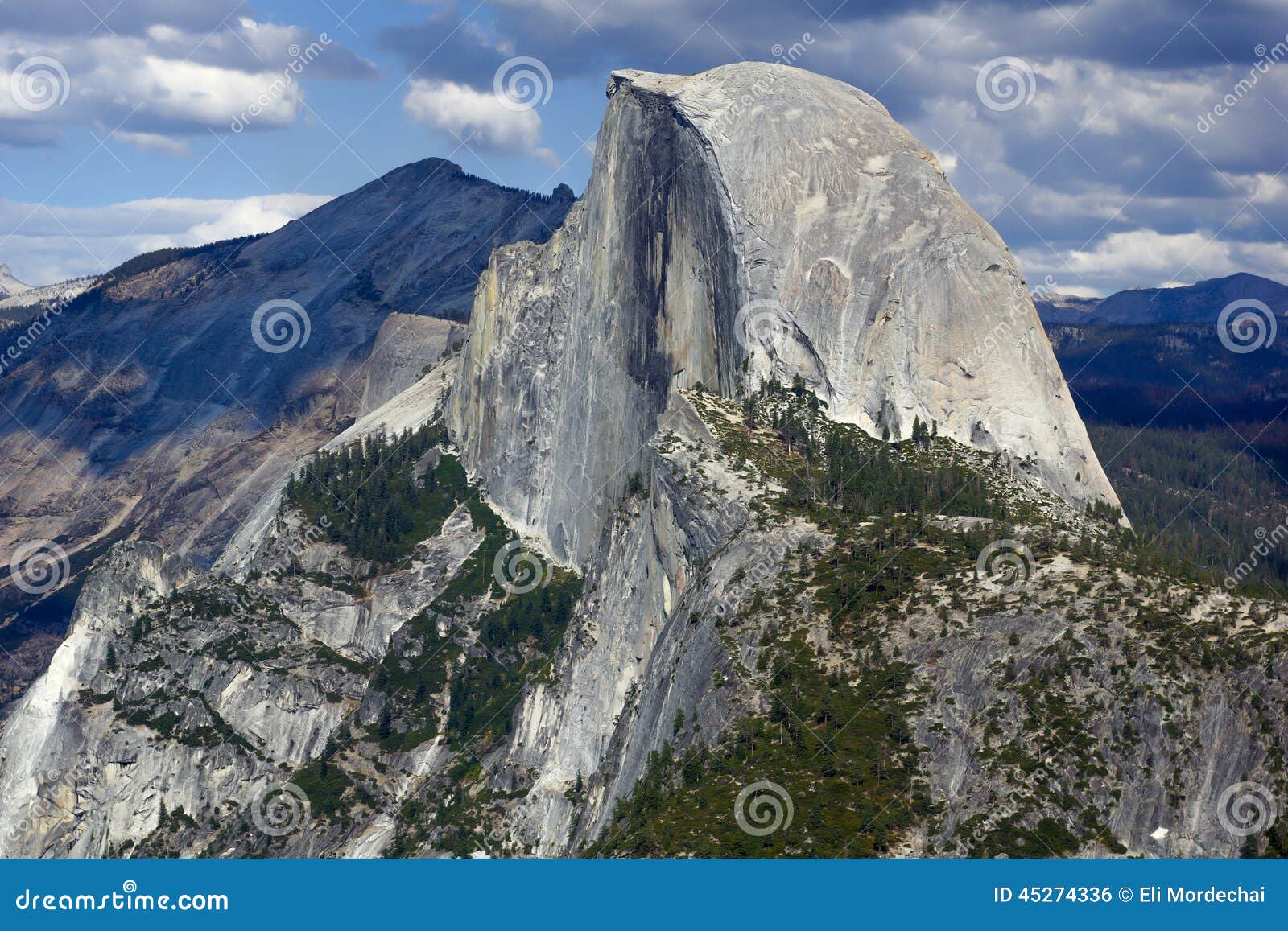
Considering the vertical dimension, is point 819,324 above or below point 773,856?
above

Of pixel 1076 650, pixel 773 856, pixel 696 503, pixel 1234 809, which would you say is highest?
pixel 696 503

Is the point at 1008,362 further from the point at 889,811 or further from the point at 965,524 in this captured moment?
the point at 889,811

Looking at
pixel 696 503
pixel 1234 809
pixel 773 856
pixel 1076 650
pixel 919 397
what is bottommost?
pixel 773 856

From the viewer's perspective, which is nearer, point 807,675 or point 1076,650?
point 1076,650

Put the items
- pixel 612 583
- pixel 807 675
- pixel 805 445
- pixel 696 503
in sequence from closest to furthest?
1. pixel 807 675
2. pixel 696 503
3. pixel 805 445
4. pixel 612 583

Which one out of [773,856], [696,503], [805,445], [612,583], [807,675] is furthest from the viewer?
[612,583]

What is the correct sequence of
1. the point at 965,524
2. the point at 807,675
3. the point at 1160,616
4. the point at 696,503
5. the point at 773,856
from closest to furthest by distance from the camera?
the point at 773,856 < the point at 1160,616 < the point at 807,675 < the point at 965,524 < the point at 696,503

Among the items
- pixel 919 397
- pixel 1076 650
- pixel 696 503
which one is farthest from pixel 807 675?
pixel 919 397

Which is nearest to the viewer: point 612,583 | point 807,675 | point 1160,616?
point 1160,616

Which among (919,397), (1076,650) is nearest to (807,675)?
(1076,650)

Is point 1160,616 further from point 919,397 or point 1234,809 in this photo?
point 919,397
